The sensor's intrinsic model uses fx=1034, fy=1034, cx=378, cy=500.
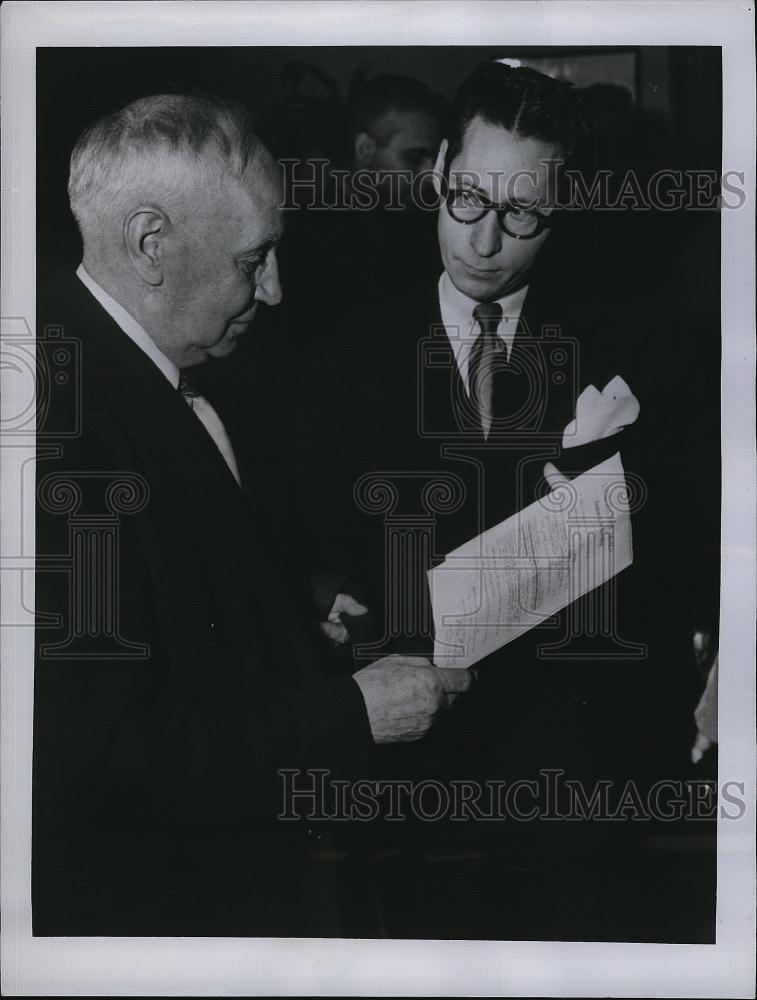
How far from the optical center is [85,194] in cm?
172

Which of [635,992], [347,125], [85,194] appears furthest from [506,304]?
[635,992]

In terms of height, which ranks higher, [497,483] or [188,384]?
[188,384]

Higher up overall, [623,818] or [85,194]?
[85,194]

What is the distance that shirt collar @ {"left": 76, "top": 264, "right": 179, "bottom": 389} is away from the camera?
1.73 metres

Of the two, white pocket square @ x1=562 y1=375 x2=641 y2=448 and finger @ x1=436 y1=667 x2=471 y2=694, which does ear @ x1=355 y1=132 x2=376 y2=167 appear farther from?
finger @ x1=436 y1=667 x2=471 y2=694

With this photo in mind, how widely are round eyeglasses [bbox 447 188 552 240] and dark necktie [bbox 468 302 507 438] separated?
131 mm

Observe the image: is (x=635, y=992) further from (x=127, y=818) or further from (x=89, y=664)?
(x=89, y=664)

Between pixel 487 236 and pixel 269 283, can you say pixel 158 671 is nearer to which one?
pixel 269 283

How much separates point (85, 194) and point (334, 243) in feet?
1.39

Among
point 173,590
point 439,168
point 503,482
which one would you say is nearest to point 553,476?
point 503,482

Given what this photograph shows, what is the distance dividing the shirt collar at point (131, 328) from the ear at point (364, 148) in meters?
0.46

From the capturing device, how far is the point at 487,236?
173cm

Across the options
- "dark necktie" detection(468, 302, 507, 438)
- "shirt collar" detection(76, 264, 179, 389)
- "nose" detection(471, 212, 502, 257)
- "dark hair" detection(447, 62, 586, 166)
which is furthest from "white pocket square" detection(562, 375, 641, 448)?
"shirt collar" detection(76, 264, 179, 389)

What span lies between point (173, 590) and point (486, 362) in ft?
2.14
